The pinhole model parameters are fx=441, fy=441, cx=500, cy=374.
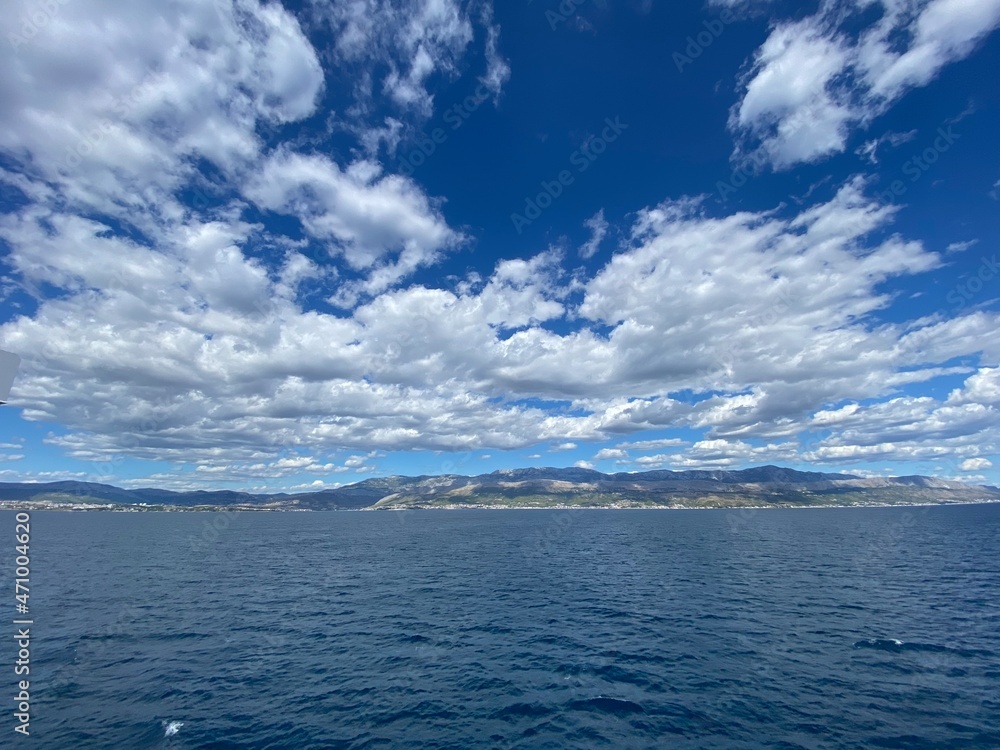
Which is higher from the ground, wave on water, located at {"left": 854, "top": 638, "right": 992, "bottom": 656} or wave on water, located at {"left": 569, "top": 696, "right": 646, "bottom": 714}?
wave on water, located at {"left": 854, "top": 638, "right": 992, "bottom": 656}

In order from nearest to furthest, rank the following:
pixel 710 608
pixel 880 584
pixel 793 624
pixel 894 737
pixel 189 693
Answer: pixel 894 737 < pixel 189 693 < pixel 793 624 < pixel 710 608 < pixel 880 584

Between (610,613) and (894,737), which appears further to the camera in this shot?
(610,613)

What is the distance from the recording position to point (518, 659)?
52.9 meters

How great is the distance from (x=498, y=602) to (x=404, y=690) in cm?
3498

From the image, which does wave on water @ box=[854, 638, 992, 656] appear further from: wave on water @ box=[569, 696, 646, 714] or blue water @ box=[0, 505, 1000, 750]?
wave on water @ box=[569, 696, 646, 714]

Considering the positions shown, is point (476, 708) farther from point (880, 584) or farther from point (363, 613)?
point (880, 584)

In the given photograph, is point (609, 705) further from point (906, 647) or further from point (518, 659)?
point (906, 647)

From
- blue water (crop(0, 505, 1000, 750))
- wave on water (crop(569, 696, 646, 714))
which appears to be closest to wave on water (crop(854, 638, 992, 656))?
blue water (crop(0, 505, 1000, 750))

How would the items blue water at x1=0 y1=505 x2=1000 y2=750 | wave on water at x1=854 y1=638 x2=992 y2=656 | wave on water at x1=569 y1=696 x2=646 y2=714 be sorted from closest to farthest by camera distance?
blue water at x1=0 y1=505 x2=1000 y2=750
wave on water at x1=569 y1=696 x2=646 y2=714
wave on water at x1=854 y1=638 x2=992 y2=656

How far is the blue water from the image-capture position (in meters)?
38.0

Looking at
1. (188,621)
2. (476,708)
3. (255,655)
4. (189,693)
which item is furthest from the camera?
(188,621)

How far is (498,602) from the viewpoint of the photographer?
78.4 meters

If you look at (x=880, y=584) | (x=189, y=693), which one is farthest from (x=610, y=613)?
(x=880, y=584)

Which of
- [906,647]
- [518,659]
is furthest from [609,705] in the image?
[906,647]
